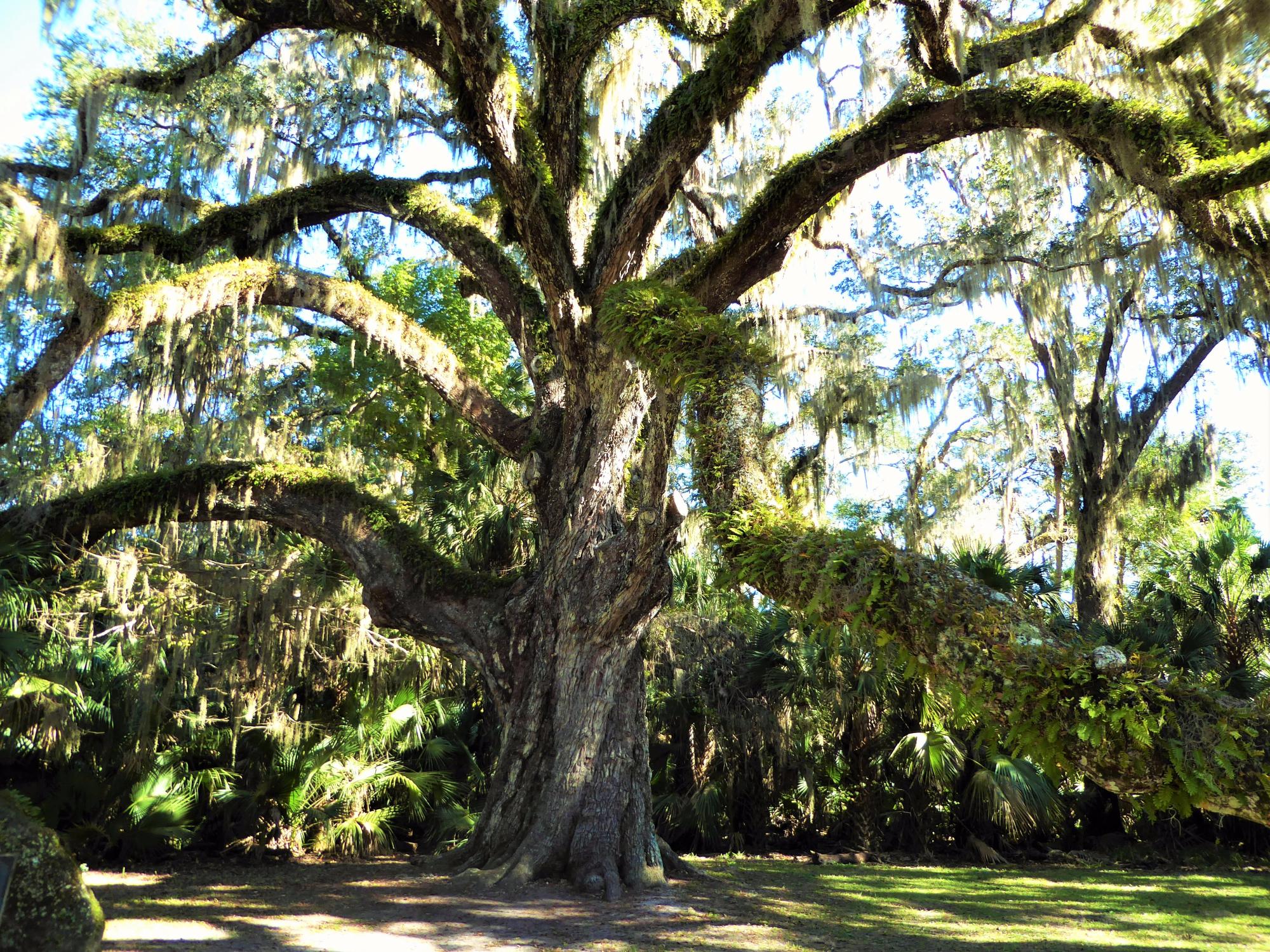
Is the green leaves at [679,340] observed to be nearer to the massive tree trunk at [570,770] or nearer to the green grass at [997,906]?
the massive tree trunk at [570,770]

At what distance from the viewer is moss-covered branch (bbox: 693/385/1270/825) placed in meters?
3.13

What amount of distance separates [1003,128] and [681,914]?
20.6ft

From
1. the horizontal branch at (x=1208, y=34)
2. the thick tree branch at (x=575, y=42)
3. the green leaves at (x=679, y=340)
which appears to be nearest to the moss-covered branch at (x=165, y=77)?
the thick tree branch at (x=575, y=42)

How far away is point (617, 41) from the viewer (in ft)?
33.2

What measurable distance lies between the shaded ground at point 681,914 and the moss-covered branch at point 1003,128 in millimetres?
4773

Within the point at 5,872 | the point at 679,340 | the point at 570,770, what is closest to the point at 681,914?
the point at 570,770

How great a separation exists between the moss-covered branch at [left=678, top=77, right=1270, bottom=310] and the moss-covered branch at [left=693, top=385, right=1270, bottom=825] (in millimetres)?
2983

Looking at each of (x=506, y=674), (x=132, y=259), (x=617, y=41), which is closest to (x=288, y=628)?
(x=506, y=674)

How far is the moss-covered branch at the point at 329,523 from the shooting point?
8055mm

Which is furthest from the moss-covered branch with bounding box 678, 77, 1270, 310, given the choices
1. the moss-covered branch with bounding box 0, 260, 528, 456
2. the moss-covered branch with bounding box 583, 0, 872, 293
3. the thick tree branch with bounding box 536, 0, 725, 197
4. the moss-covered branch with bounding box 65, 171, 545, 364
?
the moss-covered branch with bounding box 0, 260, 528, 456

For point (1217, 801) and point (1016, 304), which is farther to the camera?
point (1016, 304)

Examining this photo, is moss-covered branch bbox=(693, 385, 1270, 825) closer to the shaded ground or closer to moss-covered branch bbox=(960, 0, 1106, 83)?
the shaded ground

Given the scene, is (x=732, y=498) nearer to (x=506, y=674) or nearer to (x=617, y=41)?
(x=506, y=674)

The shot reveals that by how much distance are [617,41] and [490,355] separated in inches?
190
